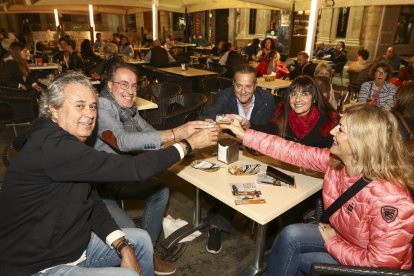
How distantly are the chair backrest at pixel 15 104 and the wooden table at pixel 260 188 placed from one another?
3690mm

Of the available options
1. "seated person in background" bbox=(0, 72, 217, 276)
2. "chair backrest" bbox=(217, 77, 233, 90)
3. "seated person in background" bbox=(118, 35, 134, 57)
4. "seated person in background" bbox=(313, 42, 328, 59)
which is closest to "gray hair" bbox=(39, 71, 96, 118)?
"seated person in background" bbox=(0, 72, 217, 276)

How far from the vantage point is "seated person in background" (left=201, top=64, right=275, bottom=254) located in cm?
283

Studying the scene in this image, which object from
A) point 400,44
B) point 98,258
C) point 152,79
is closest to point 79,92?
point 98,258

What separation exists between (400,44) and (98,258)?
59.0ft

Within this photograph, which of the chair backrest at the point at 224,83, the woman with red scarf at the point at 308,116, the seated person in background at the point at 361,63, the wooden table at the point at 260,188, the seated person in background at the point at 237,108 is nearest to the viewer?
the wooden table at the point at 260,188

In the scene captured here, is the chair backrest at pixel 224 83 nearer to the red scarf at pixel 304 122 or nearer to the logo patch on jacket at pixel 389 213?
the red scarf at pixel 304 122

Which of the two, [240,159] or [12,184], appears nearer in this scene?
[12,184]

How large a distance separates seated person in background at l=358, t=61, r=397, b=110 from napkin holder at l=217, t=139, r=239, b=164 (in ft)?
10.8

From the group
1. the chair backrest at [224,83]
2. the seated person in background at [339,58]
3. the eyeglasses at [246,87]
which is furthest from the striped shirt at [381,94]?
the seated person in background at [339,58]

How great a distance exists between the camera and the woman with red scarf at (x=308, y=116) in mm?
2617

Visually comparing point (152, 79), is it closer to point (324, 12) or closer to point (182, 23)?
point (324, 12)

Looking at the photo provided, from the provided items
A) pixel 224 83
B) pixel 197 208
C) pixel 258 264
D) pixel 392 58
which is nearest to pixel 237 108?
pixel 197 208

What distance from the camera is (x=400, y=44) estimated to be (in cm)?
1522

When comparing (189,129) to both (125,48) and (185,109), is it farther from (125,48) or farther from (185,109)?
(125,48)
